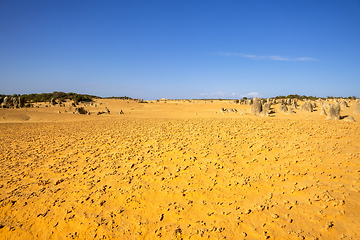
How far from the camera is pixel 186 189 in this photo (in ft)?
14.3

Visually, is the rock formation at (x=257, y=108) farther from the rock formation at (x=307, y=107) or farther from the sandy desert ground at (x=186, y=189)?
the sandy desert ground at (x=186, y=189)

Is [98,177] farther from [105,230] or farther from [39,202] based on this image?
[105,230]

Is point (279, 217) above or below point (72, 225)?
above

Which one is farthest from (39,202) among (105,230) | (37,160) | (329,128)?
(329,128)

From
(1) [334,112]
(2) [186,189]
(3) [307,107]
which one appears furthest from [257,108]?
(2) [186,189]

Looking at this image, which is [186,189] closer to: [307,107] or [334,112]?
[334,112]

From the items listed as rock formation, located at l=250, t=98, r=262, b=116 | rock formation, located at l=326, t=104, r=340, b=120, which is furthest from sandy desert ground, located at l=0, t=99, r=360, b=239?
rock formation, located at l=250, t=98, r=262, b=116

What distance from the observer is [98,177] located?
195 inches

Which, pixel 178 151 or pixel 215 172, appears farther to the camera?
pixel 178 151

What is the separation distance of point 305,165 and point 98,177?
5340mm

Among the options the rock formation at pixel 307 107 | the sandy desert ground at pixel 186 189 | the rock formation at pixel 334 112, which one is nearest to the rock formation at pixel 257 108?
the rock formation at pixel 307 107

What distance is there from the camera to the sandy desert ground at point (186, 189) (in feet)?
11.0

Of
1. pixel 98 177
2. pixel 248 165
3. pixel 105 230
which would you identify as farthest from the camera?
pixel 248 165

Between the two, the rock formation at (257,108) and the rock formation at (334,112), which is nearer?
the rock formation at (334,112)
